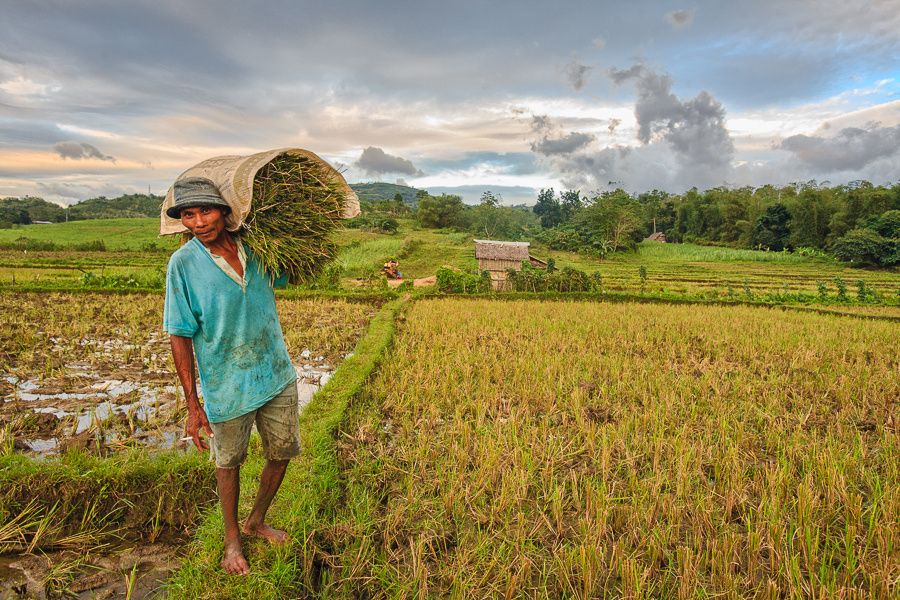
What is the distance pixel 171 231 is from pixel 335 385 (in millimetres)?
2908

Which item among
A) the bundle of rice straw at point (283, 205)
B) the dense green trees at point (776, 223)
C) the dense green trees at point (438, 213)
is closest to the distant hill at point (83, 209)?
the dense green trees at point (438, 213)

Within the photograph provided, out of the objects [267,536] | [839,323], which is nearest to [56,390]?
[267,536]

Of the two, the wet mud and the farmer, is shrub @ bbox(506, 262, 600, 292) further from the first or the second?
the farmer

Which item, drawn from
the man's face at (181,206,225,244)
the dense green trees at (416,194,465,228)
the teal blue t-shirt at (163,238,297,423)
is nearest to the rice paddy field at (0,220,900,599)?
the teal blue t-shirt at (163,238,297,423)

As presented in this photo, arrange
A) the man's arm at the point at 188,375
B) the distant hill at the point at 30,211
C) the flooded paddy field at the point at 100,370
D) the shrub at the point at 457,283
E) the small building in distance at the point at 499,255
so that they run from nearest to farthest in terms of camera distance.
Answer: the man's arm at the point at 188,375 < the flooded paddy field at the point at 100,370 < the shrub at the point at 457,283 < the small building in distance at the point at 499,255 < the distant hill at the point at 30,211

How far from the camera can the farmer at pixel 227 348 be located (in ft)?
6.36

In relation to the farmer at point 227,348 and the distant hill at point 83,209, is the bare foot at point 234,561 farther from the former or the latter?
the distant hill at point 83,209

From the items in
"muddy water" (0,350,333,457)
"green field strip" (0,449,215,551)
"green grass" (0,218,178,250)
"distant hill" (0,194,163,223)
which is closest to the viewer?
"green field strip" (0,449,215,551)

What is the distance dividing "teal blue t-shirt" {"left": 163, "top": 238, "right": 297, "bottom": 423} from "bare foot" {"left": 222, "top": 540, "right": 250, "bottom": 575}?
0.62 meters

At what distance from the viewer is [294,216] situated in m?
2.28

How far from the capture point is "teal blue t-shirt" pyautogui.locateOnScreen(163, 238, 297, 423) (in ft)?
6.36

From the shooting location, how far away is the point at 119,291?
12672mm

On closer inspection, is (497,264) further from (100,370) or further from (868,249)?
(868,249)

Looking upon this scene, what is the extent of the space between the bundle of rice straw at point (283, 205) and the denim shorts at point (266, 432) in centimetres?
63
